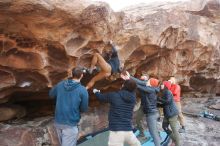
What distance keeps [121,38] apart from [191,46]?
342 centimetres

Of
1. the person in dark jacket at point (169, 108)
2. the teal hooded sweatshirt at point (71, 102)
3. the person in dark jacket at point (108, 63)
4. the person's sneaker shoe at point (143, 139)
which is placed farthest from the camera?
the person's sneaker shoe at point (143, 139)

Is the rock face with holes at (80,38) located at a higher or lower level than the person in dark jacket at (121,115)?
higher

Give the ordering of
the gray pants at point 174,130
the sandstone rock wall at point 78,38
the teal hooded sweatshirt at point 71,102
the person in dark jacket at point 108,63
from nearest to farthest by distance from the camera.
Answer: the teal hooded sweatshirt at point 71,102
the sandstone rock wall at point 78,38
the person in dark jacket at point 108,63
the gray pants at point 174,130

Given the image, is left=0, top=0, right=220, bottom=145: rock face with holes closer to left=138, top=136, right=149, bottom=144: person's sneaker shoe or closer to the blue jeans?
left=138, top=136, right=149, bottom=144: person's sneaker shoe

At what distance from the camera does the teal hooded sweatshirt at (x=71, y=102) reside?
5.92 metres

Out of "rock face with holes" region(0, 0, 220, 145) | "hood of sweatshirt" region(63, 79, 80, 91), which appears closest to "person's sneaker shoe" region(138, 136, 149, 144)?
"rock face with holes" region(0, 0, 220, 145)

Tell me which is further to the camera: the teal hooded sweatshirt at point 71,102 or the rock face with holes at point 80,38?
the rock face with holes at point 80,38

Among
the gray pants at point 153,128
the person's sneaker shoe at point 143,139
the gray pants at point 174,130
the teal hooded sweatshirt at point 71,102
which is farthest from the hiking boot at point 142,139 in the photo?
the teal hooded sweatshirt at point 71,102

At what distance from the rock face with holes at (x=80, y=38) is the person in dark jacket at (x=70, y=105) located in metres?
1.38

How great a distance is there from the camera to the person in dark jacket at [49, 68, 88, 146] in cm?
593

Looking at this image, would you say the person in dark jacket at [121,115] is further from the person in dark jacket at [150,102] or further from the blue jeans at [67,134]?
the person in dark jacket at [150,102]

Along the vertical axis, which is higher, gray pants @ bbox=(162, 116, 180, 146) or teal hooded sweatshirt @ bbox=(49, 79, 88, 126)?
teal hooded sweatshirt @ bbox=(49, 79, 88, 126)

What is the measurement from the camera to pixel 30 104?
9727 mm

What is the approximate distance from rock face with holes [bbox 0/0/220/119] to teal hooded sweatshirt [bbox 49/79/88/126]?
1.45 m
